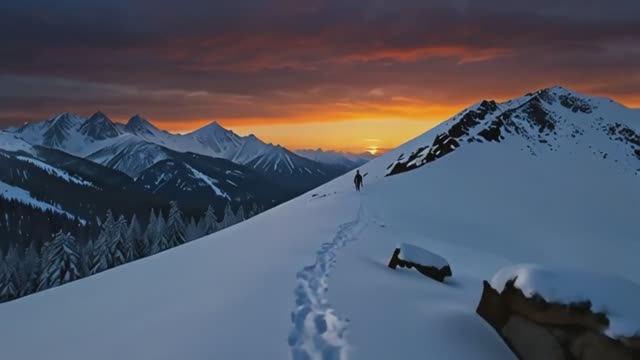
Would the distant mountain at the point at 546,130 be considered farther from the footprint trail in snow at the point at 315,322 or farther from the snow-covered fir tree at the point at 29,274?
the snow-covered fir tree at the point at 29,274

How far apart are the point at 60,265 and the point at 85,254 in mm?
16111

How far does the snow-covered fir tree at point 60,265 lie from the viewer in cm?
6038

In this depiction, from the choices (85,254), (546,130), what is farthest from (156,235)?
(546,130)

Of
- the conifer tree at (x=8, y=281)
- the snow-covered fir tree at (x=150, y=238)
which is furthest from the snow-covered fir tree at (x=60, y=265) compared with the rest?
the snow-covered fir tree at (x=150, y=238)

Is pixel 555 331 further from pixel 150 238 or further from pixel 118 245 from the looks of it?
pixel 150 238

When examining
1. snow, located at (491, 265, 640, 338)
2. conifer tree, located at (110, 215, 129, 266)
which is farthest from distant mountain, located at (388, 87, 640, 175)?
snow, located at (491, 265, 640, 338)

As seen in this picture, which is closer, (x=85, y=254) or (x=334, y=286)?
(x=334, y=286)

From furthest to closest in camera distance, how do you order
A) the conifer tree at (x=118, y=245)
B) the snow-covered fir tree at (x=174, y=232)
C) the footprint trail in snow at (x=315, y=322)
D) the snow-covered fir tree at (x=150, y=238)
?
1. the snow-covered fir tree at (x=150, y=238)
2. the snow-covered fir tree at (x=174, y=232)
3. the conifer tree at (x=118, y=245)
4. the footprint trail in snow at (x=315, y=322)

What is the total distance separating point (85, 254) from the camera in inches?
2995

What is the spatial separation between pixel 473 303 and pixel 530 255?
20.8 metres

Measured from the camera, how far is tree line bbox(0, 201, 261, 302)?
61062 millimetres

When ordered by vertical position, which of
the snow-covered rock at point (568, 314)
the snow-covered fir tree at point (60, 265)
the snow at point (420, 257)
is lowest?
the snow-covered fir tree at point (60, 265)

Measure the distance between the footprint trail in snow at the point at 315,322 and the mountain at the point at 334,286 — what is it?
40 millimetres

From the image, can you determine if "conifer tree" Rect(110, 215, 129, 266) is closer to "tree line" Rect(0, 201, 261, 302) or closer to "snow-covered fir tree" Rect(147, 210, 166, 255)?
"tree line" Rect(0, 201, 261, 302)
